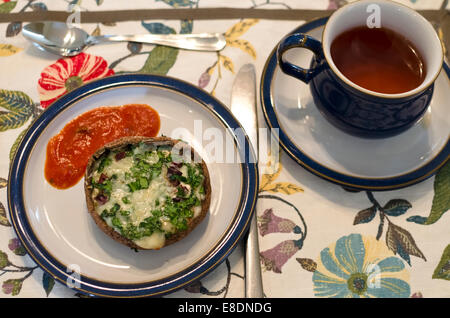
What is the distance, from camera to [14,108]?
1847mm

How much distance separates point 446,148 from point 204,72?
3.53ft

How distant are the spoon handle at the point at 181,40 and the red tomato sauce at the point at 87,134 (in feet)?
1.24

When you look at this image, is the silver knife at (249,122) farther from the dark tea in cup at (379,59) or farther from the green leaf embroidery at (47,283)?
the green leaf embroidery at (47,283)

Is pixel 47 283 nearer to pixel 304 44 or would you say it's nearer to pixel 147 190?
pixel 147 190

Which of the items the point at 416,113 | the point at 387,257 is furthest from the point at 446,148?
the point at 387,257

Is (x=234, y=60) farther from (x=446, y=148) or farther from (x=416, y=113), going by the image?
(x=446, y=148)

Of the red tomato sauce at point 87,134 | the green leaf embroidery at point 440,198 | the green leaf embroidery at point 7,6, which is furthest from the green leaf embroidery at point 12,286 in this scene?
the green leaf embroidery at point 440,198

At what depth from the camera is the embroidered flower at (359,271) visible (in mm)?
1591

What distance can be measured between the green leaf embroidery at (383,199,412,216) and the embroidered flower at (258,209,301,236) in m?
0.38

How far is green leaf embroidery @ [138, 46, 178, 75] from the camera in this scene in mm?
1946

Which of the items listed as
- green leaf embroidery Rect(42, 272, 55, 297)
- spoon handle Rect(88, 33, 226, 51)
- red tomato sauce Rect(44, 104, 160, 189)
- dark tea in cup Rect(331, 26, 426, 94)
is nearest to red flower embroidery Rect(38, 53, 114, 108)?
spoon handle Rect(88, 33, 226, 51)

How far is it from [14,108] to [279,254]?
131 centimetres

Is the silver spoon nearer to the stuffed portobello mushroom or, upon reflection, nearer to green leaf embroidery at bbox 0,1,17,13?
green leaf embroidery at bbox 0,1,17,13

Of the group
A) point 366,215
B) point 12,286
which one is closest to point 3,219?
point 12,286
